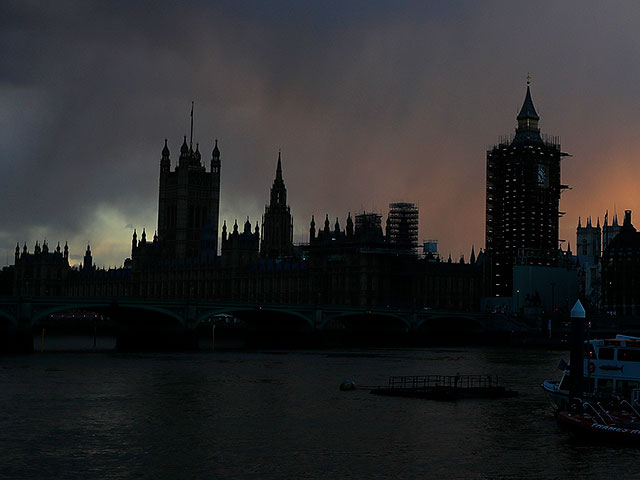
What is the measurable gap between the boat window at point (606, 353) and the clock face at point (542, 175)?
12421 cm

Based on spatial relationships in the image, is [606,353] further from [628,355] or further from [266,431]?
[266,431]

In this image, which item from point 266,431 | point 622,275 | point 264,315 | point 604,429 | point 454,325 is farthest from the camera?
point 622,275

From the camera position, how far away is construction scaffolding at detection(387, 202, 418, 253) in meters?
173

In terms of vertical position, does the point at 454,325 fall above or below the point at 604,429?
above

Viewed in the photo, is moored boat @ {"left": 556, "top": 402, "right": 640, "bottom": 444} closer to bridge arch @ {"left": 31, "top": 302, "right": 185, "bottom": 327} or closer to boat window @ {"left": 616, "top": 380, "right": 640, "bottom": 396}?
boat window @ {"left": 616, "top": 380, "right": 640, "bottom": 396}

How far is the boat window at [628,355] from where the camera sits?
156 feet

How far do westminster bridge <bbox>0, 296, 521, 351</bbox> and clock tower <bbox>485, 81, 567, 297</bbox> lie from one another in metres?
29.4

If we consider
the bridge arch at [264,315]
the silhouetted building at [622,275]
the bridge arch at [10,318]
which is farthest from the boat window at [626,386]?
the silhouetted building at [622,275]

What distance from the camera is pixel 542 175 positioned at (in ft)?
561

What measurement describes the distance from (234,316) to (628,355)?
7833cm

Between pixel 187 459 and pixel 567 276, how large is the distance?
142 m

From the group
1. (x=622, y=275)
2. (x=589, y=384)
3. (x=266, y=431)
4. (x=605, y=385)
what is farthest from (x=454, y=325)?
(x=266, y=431)

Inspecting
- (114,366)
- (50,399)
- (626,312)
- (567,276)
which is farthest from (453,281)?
(50,399)

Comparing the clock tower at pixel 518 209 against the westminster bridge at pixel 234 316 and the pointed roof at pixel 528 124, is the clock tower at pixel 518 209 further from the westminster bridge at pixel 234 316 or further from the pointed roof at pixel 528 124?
the westminster bridge at pixel 234 316
